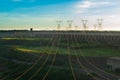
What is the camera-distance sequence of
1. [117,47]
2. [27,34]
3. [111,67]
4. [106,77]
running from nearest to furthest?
[106,77]
[111,67]
[117,47]
[27,34]

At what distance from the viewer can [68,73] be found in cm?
4894

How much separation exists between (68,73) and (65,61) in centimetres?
1504

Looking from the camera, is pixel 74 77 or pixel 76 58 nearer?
pixel 74 77

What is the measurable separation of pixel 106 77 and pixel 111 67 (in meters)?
9.83

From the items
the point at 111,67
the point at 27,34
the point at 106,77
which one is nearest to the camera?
the point at 106,77

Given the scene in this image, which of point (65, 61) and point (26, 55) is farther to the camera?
point (26, 55)

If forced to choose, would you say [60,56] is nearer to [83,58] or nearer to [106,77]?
[83,58]

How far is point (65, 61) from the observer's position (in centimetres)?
6394

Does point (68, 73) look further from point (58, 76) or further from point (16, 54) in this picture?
point (16, 54)

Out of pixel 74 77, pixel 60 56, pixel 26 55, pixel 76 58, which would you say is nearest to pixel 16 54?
pixel 26 55

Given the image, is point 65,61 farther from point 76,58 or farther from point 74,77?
point 74,77

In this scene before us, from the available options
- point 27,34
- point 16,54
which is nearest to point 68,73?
point 16,54

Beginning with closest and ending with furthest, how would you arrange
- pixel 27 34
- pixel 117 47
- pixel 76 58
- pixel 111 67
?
pixel 111 67, pixel 76 58, pixel 117 47, pixel 27 34

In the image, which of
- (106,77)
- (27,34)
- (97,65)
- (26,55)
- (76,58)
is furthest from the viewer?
(27,34)
